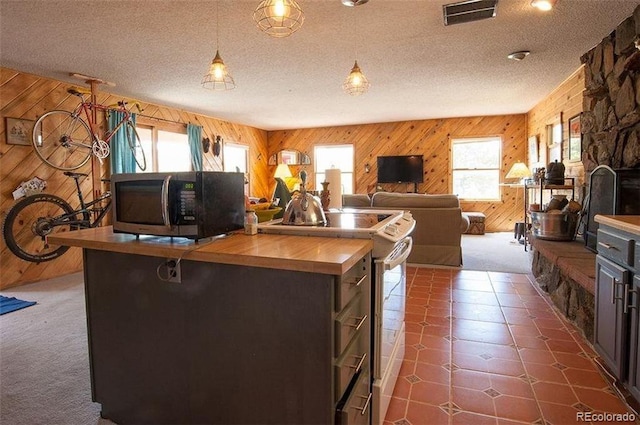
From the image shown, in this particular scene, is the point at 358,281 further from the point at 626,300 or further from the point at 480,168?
the point at 480,168

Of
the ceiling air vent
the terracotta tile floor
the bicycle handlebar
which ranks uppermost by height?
A: the ceiling air vent

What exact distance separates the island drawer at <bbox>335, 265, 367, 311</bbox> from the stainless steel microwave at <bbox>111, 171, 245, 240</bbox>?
0.58 metres

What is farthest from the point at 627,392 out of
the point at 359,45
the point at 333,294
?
the point at 359,45

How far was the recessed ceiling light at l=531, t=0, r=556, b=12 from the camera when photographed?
2.65m

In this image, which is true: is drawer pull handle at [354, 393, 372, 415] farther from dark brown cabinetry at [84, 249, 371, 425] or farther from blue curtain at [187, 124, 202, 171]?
blue curtain at [187, 124, 202, 171]

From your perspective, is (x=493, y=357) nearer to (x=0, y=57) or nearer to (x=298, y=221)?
(x=298, y=221)

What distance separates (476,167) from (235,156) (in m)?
5.28

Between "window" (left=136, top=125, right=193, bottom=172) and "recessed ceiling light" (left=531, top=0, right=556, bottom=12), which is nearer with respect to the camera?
"recessed ceiling light" (left=531, top=0, right=556, bottom=12)

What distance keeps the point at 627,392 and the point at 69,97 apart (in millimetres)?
6057

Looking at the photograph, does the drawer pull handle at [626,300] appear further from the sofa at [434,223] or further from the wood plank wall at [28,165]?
the wood plank wall at [28,165]

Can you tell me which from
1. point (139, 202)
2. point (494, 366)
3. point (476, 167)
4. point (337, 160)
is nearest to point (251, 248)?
point (139, 202)

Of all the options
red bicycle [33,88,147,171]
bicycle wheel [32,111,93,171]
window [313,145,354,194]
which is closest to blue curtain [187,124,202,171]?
red bicycle [33,88,147,171]

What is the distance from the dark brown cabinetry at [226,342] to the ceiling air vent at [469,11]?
2.37m

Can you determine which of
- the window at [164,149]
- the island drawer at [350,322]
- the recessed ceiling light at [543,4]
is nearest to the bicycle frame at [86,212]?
the window at [164,149]
